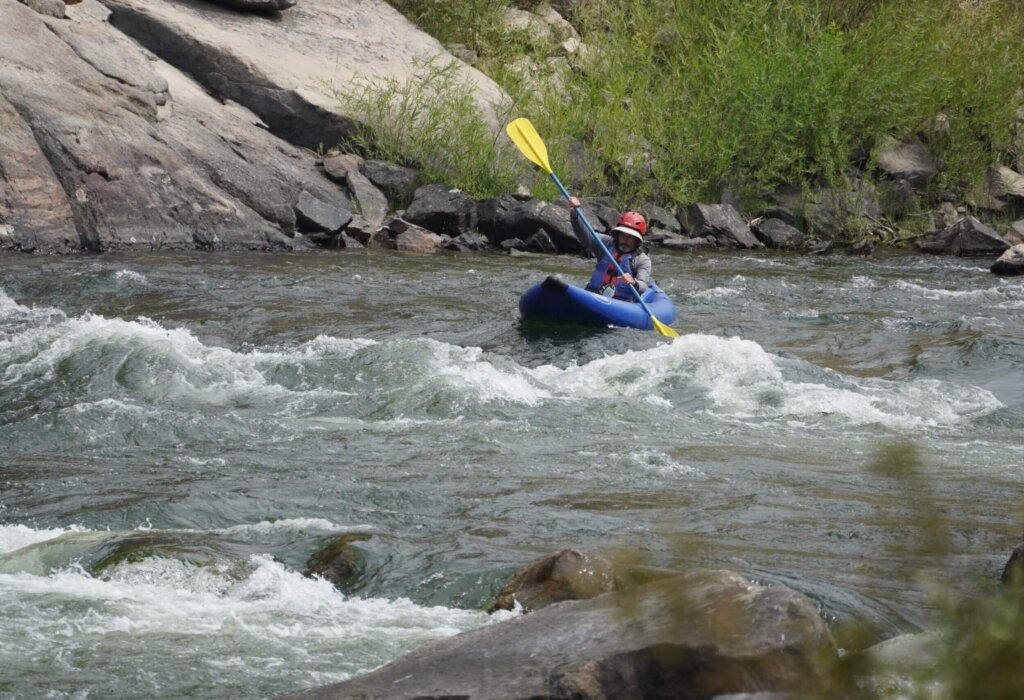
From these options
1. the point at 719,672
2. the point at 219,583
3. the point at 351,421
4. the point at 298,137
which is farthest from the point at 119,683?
the point at 298,137

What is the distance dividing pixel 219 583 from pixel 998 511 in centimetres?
267

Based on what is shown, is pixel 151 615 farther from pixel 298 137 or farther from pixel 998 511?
pixel 298 137

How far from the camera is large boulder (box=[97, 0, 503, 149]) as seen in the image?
13.7 metres

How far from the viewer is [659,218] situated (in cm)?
1412

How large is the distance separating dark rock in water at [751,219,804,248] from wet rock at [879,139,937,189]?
1.97 metres

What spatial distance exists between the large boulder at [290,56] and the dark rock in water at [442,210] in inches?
54.7

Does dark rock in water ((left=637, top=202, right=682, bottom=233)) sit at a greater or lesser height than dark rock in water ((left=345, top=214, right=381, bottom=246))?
greater

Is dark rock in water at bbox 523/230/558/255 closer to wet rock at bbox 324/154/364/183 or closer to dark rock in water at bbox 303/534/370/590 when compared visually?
wet rock at bbox 324/154/364/183

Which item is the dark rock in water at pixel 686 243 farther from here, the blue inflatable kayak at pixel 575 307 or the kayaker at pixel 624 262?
the blue inflatable kayak at pixel 575 307

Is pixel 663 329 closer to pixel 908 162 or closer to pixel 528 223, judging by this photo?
pixel 528 223

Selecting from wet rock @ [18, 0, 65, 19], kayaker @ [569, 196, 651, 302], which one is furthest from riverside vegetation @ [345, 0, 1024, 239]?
kayaker @ [569, 196, 651, 302]

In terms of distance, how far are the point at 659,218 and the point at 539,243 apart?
6.52ft

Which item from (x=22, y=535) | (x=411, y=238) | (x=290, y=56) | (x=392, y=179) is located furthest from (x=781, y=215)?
(x=22, y=535)

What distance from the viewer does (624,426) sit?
580 centimetres
